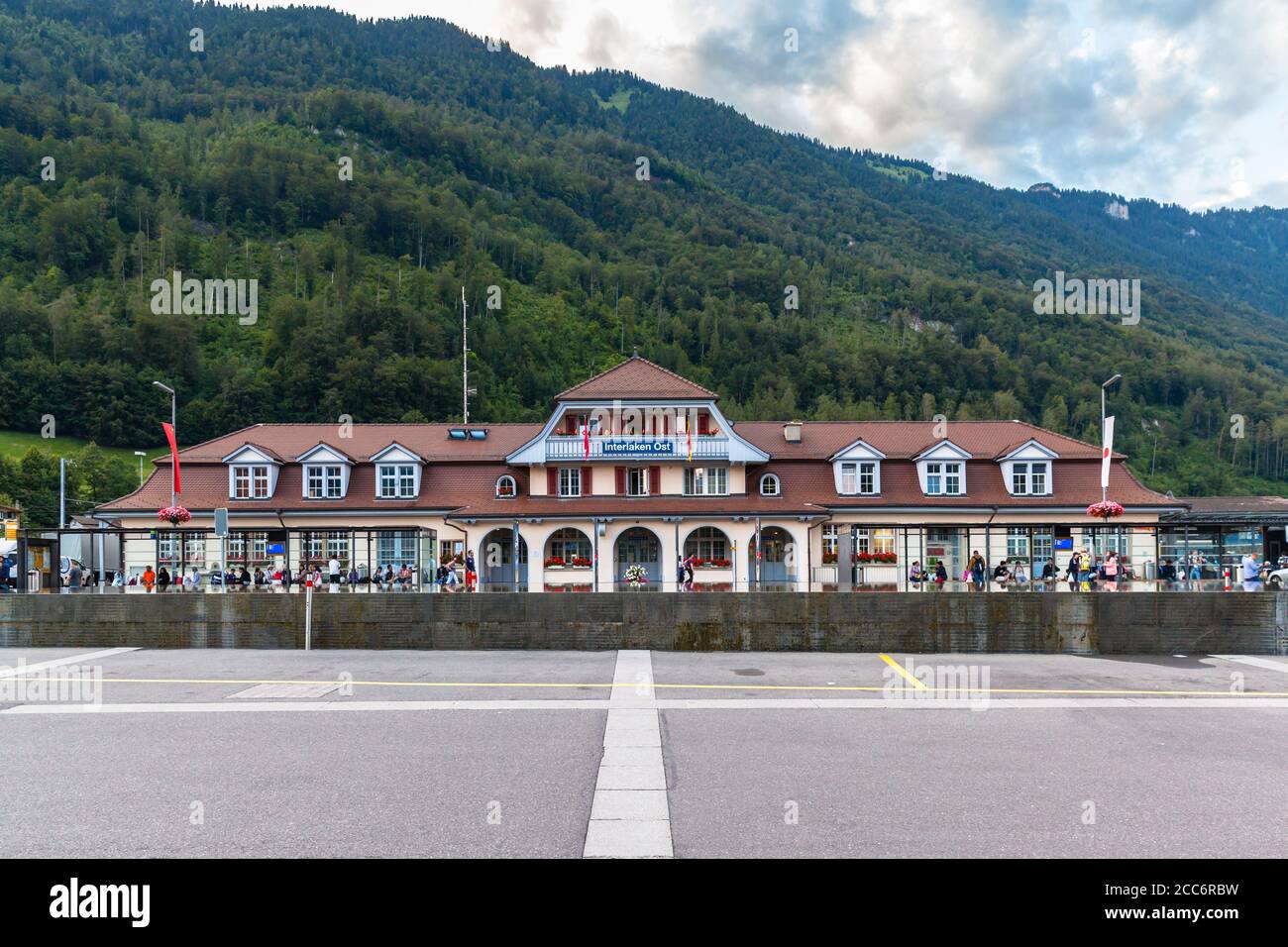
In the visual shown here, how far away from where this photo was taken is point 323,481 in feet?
142

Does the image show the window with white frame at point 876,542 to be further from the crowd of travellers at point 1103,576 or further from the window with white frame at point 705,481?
the window with white frame at point 705,481

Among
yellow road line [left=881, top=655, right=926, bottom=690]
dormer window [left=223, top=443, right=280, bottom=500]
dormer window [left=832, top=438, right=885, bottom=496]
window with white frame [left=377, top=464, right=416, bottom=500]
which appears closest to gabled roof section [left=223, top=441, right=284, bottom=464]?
dormer window [left=223, top=443, right=280, bottom=500]

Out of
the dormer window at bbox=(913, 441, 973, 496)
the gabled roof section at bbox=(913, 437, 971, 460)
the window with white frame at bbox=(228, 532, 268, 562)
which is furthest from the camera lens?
the dormer window at bbox=(913, 441, 973, 496)

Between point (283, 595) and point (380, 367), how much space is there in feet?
277

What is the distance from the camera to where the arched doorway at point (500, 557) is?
4162cm

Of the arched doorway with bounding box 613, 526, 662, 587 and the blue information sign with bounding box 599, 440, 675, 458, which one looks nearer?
the arched doorway with bounding box 613, 526, 662, 587

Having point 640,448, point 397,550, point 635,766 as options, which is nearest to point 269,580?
point 397,550

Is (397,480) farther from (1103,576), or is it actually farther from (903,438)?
(1103,576)

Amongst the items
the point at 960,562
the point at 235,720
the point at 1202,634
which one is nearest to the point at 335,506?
the point at 960,562

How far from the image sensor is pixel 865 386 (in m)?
124

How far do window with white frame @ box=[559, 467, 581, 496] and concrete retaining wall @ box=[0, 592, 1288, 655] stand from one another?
2025cm

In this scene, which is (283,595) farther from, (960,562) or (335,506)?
(960,562)

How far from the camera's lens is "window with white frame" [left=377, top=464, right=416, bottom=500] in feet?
142

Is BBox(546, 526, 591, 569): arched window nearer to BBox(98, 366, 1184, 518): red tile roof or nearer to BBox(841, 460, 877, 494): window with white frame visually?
BBox(98, 366, 1184, 518): red tile roof
